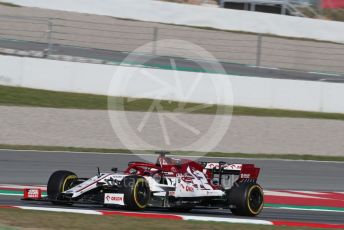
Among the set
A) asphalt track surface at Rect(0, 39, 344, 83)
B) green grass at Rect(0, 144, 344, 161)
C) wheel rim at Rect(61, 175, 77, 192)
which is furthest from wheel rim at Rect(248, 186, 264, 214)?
asphalt track surface at Rect(0, 39, 344, 83)

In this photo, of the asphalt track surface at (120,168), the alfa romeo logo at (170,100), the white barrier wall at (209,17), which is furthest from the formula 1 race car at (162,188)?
the white barrier wall at (209,17)

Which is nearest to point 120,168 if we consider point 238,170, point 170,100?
point 238,170

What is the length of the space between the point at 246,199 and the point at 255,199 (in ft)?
0.79

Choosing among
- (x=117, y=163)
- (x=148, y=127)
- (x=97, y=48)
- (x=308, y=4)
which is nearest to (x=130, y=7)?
(x=97, y=48)

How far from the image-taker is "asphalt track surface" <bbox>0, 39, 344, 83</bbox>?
23406 mm

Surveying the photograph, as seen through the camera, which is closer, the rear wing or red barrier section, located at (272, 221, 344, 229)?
red barrier section, located at (272, 221, 344, 229)

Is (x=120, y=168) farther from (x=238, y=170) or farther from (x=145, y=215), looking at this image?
(x=145, y=215)

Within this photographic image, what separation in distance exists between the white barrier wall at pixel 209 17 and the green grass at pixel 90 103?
32.9 feet

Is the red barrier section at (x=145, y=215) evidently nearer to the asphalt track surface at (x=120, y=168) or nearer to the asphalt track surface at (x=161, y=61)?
the asphalt track surface at (x=120, y=168)

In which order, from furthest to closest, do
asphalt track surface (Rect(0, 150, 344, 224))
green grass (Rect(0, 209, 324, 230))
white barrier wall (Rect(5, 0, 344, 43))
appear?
1. white barrier wall (Rect(5, 0, 344, 43))
2. asphalt track surface (Rect(0, 150, 344, 224))
3. green grass (Rect(0, 209, 324, 230))

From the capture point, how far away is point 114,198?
9797 mm

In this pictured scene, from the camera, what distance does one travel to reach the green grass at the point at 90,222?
8.37 m

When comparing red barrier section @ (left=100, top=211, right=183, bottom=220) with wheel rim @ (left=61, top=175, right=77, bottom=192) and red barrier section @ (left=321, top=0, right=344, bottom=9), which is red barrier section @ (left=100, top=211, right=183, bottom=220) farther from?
red barrier section @ (left=321, top=0, right=344, bottom=9)

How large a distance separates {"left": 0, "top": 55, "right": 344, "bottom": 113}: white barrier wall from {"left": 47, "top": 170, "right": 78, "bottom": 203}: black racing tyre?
439 inches
